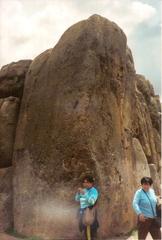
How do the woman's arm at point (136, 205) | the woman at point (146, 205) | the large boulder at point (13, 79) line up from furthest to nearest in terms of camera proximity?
the large boulder at point (13, 79) < the woman at point (146, 205) < the woman's arm at point (136, 205)

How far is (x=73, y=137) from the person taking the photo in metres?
9.15

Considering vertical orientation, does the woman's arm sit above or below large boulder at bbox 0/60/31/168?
below

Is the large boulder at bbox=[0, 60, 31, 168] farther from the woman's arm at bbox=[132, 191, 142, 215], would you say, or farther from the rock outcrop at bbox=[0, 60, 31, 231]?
the woman's arm at bbox=[132, 191, 142, 215]

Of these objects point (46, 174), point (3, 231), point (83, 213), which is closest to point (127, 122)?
point (46, 174)

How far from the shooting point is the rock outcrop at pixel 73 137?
9078 millimetres

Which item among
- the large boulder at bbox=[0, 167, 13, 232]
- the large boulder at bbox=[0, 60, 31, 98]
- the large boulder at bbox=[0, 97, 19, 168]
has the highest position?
the large boulder at bbox=[0, 60, 31, 98]

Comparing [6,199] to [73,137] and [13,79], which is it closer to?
[73,137]

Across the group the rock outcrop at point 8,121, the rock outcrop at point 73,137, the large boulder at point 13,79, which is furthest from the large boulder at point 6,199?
the large boulder at point 13,79

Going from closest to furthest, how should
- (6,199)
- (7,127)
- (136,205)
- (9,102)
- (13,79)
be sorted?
(136,205), (6,199), (7,127), (9,102), (13,79)

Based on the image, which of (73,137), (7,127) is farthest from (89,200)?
(7,127)

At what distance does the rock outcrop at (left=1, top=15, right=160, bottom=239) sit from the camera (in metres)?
9.08

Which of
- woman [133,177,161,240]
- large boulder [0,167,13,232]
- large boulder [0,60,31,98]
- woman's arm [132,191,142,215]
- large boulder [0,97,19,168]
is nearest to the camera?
woman's arm [132,191,142,215]

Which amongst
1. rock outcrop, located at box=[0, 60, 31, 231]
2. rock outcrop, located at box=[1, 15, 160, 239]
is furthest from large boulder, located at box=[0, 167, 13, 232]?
rock outcrop, located at box=[1, 15, 160, 239]

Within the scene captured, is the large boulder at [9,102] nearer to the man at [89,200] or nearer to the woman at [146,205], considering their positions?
the man at [89,200]
